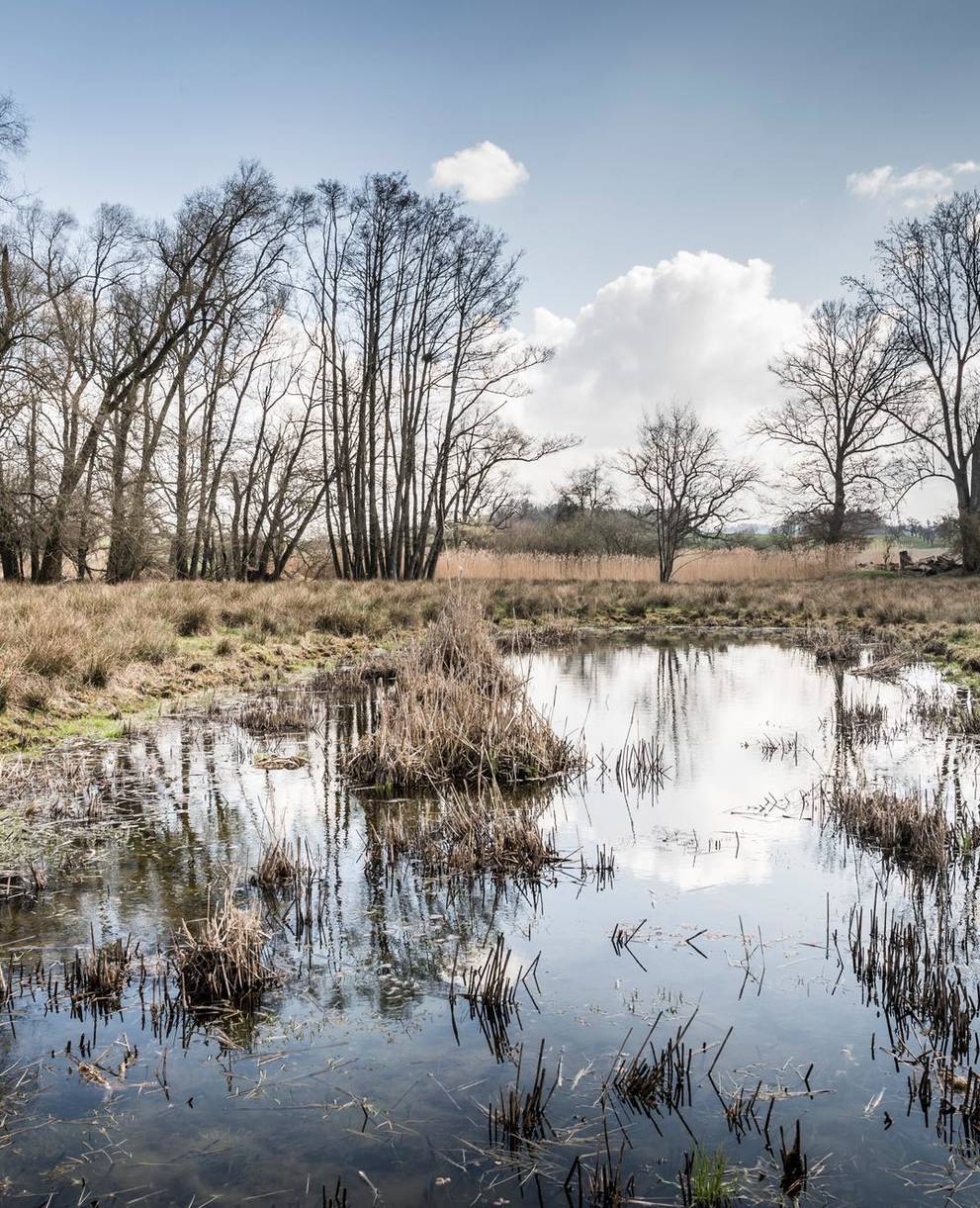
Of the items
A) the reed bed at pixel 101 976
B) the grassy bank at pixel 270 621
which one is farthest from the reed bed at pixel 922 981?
the grassy bank at pixel 270 621

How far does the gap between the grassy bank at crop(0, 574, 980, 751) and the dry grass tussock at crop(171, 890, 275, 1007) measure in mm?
5041

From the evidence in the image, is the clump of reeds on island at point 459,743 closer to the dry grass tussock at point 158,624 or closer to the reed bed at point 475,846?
the reed bed at point 475,846

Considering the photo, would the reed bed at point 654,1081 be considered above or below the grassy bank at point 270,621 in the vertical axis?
below

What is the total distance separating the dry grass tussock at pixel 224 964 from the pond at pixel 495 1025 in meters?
0.11

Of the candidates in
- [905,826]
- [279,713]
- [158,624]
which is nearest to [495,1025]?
[905,826]

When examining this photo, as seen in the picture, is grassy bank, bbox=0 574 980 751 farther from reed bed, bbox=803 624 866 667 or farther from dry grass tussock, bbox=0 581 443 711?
reed bed, bbox=803 624 866 667

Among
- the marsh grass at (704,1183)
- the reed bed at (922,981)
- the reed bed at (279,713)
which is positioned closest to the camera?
the marsh grass at (704,1183)

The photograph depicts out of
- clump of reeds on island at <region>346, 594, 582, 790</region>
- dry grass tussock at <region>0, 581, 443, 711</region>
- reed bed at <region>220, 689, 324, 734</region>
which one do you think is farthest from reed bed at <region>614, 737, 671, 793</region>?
dry grass tussock at <region>0, 581, 443, 711</region>

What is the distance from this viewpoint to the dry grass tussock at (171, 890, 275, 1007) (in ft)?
12.6

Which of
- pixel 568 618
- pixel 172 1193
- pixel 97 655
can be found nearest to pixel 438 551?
pixel 568 618

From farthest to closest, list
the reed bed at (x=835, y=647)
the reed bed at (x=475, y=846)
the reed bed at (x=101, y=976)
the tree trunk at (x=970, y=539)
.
Answer: the tree trunk at (x=970, y=539)
the reed bed at (x=835, y=647)
the reed bed at (x=475, y=846)
the reed bed at (x=101, y=976)

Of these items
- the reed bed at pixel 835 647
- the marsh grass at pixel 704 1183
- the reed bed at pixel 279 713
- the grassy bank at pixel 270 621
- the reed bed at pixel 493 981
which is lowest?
the marsh grass at pixel 704 1183

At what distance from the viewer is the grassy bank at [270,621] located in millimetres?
9836

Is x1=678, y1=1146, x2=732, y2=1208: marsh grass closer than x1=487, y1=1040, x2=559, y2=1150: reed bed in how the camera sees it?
Yes
